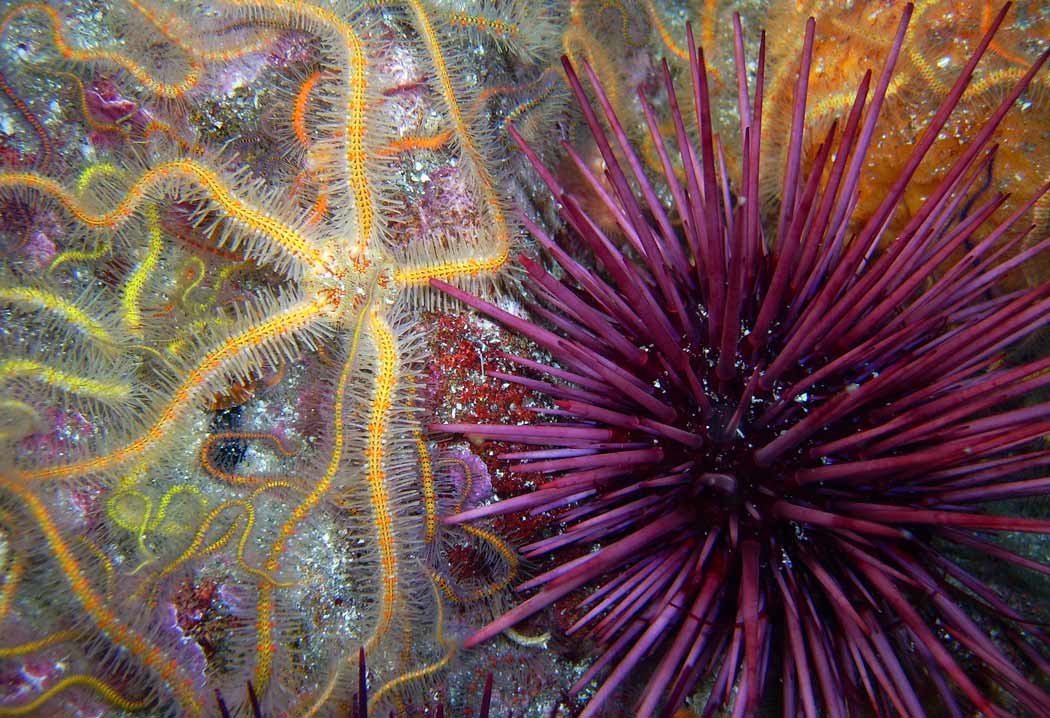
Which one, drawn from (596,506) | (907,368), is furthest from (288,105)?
(907,368)

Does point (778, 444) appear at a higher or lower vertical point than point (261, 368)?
higher

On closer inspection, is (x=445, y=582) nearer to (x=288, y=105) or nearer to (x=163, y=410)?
(x=163, y=410)

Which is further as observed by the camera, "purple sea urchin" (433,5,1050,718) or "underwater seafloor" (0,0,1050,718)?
"underwater seafloor" (0,0,1050,718)

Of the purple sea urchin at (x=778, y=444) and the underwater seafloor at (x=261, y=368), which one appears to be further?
the underwater seafloor at (x=261, y=368)

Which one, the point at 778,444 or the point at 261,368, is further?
the point at 261,368
